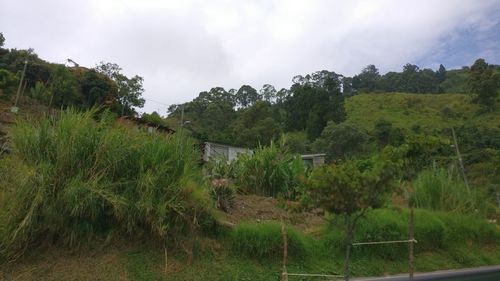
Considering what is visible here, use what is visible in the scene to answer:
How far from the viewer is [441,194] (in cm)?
1163

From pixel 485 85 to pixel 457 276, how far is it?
4422cm

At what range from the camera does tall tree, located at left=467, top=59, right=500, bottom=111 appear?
47375 mm

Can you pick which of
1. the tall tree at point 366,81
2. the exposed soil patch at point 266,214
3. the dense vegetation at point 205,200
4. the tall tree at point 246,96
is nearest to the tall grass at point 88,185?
the dense vegetation at point 205,200

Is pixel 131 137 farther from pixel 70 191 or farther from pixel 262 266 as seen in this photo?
pixel 262 266

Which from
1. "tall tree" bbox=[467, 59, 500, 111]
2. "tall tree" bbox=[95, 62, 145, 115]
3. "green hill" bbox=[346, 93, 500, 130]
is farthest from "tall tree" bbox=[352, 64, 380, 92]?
"tall tree" bbox=[95, 62, 145, 115]

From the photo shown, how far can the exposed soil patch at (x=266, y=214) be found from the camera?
8672mm

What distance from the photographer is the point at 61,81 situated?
83.7ft

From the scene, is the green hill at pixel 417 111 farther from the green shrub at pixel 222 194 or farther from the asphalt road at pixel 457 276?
the green shrub at pixel 222 194

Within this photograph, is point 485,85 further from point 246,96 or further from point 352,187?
point 352,187

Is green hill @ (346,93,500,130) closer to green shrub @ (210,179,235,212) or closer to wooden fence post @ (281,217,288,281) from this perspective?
→ green shrub @ (210,179,235,212)

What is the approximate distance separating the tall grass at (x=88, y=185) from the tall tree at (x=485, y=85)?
47766 millimetres

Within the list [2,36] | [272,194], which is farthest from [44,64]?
[272,194]

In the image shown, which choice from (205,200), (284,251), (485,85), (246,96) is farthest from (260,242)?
(246,96)

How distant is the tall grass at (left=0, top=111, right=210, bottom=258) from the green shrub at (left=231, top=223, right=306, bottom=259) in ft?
2.25
